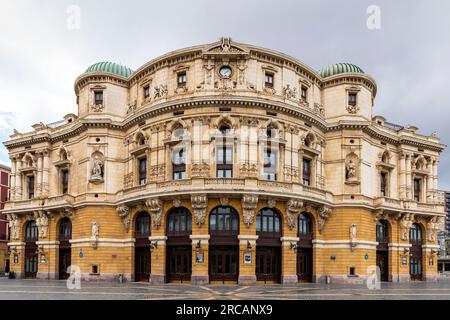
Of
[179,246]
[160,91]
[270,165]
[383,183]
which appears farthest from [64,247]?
[383,183]

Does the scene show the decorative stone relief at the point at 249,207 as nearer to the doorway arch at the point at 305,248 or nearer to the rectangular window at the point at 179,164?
the doorway arch at the point at 305,248

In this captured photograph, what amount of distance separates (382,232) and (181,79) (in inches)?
1236

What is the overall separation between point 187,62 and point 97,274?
25706 mm

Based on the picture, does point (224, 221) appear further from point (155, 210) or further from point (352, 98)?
point (352, 98)

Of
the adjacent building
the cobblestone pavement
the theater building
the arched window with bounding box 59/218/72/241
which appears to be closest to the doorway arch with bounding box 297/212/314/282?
the theater building

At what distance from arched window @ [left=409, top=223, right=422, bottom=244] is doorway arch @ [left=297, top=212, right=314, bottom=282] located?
18.3 metres

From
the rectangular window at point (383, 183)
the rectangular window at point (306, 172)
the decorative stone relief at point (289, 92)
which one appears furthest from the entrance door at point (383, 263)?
the decorative stone relief at point (289, 92)

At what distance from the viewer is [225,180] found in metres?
46.8

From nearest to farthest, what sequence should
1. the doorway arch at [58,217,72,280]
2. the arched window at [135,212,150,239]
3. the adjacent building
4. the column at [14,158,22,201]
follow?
the arched window at [135,212,150,239] → the doorway arch at [58,217,72,280] → the column at [14,158,22,201] → the adjacent building

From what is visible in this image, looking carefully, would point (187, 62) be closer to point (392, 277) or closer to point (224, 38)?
point (224, 38)

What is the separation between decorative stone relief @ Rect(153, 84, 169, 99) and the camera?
52838mm

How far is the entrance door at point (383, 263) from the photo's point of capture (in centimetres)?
5934

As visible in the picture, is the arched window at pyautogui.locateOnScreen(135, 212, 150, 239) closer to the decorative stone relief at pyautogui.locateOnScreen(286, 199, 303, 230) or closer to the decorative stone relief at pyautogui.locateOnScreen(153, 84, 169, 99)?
the decorative stone relief at pyautogui.locateOnScreen(153, 84, 169, 99)

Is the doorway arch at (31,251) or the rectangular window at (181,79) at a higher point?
the rectangular window at (181,79)
